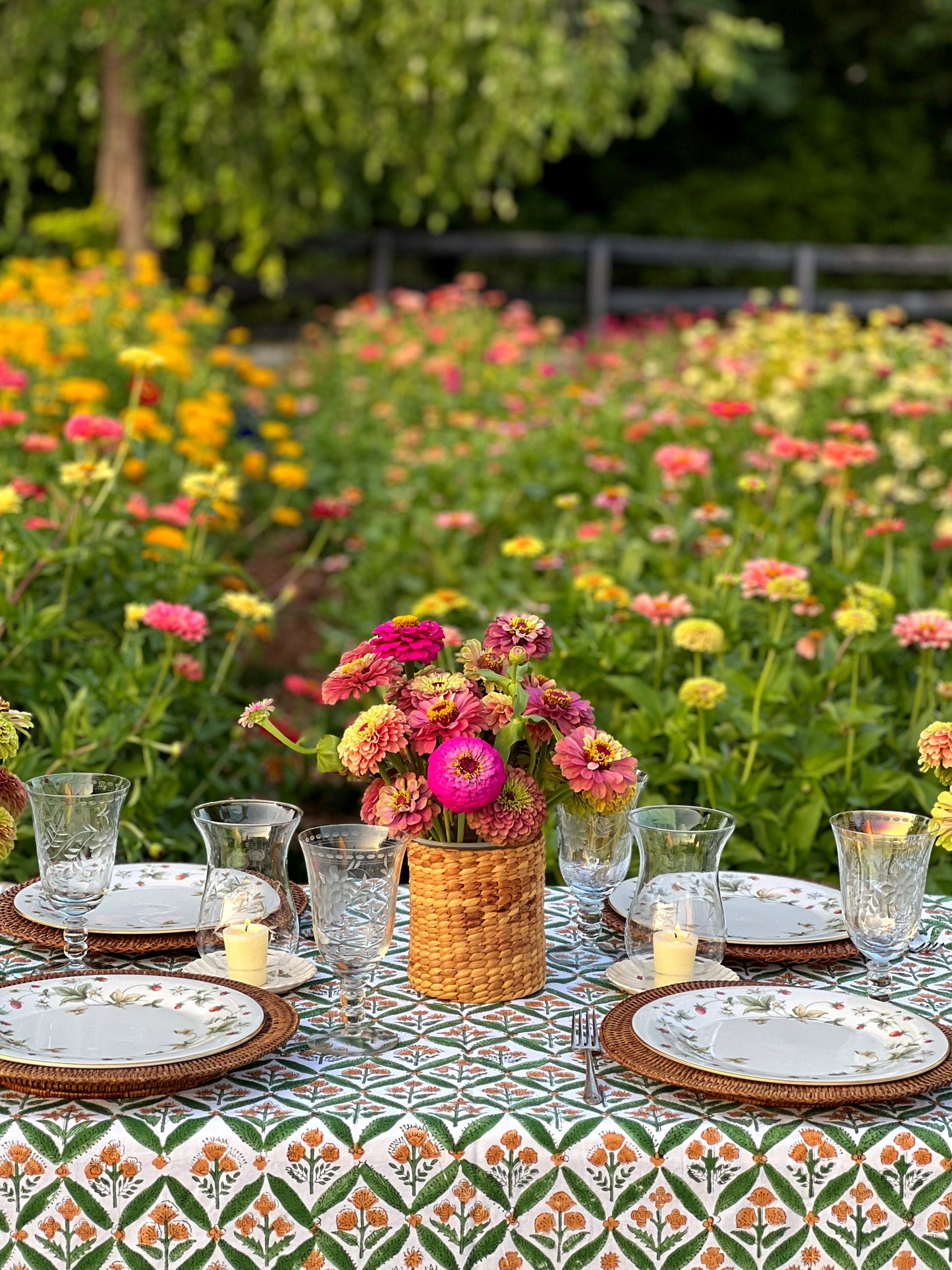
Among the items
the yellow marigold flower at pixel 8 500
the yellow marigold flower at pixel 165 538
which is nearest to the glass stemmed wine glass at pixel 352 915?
the yellow marigold flower at pixel 8 500

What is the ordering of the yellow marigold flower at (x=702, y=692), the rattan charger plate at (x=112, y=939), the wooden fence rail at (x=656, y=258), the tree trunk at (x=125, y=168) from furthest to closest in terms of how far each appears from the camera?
the wooden fence rail at (x=656, y=258), the tree trunk at (x=125, y=168), the yellow marigold flower at (x=702, y=692), the rattan charger plate at (x=112, y=939)

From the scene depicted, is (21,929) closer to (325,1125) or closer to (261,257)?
(325,1125)

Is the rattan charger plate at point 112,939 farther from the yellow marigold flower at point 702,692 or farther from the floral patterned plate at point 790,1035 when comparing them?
the yellow marigold flower at point 702,692

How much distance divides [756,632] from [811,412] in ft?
8.76

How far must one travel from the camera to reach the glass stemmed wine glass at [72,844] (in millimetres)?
1449

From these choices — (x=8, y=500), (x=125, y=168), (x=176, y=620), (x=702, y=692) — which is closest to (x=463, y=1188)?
(x=702, y=692)

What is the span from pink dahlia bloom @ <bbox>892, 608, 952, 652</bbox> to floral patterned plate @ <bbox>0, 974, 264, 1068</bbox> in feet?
4.19

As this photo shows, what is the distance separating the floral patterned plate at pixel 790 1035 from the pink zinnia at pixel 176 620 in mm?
1174

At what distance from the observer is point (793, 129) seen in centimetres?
1652

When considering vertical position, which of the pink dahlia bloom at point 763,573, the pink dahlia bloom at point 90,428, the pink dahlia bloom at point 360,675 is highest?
the pink dahlia bloom at point 90,428

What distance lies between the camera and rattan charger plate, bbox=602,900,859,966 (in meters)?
1.57

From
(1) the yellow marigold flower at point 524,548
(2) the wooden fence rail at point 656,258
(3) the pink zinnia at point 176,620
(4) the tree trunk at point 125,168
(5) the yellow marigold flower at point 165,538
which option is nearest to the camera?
(3) the pink zinnia at point 176,620

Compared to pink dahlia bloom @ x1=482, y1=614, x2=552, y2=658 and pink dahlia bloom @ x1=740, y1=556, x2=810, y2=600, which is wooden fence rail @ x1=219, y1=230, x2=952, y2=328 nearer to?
pink dahlia bloom @ x1=740, y1=556, x2=810, y2=600

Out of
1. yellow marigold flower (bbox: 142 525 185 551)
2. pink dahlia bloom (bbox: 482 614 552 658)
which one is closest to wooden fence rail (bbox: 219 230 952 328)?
yellow marigold flower (bbox: 142 525 185 551)
